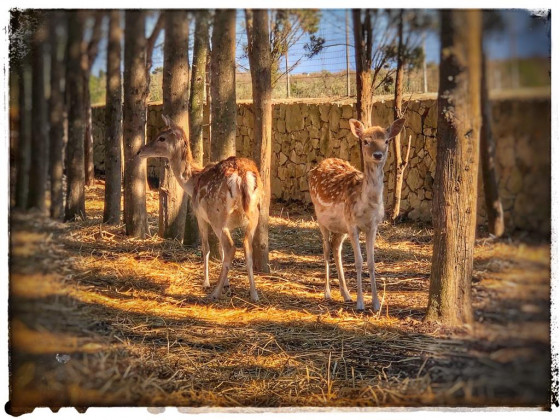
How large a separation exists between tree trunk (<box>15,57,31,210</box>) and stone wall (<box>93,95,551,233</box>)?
2.62 meters

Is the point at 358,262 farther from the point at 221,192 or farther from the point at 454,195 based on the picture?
the point at 454,195

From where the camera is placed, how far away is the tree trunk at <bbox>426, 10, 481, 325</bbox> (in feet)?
14.7

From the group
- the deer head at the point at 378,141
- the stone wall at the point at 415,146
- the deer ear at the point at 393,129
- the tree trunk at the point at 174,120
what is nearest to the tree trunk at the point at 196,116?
the tree trunk at the point at 174,120

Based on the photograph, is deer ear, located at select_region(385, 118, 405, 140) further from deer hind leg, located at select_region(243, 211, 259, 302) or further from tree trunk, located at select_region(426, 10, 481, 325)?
deer hind leg, located at select_region(243, 211, 259, 302)

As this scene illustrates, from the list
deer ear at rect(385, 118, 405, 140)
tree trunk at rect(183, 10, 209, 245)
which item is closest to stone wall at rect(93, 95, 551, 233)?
tree trunk at rect(183, 10, 209, 245)

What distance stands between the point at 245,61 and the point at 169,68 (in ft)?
2.89

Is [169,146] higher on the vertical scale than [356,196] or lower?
higher

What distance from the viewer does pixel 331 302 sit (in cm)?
698

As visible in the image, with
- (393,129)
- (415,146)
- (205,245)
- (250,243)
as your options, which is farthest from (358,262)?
(415,146)

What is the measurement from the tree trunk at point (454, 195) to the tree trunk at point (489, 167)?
0.08 meters

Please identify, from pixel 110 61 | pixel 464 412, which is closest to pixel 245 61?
pixel 110 61

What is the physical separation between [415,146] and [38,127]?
7.53m

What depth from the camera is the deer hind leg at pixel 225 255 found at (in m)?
6.73

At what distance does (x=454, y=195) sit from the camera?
16.9 ft
